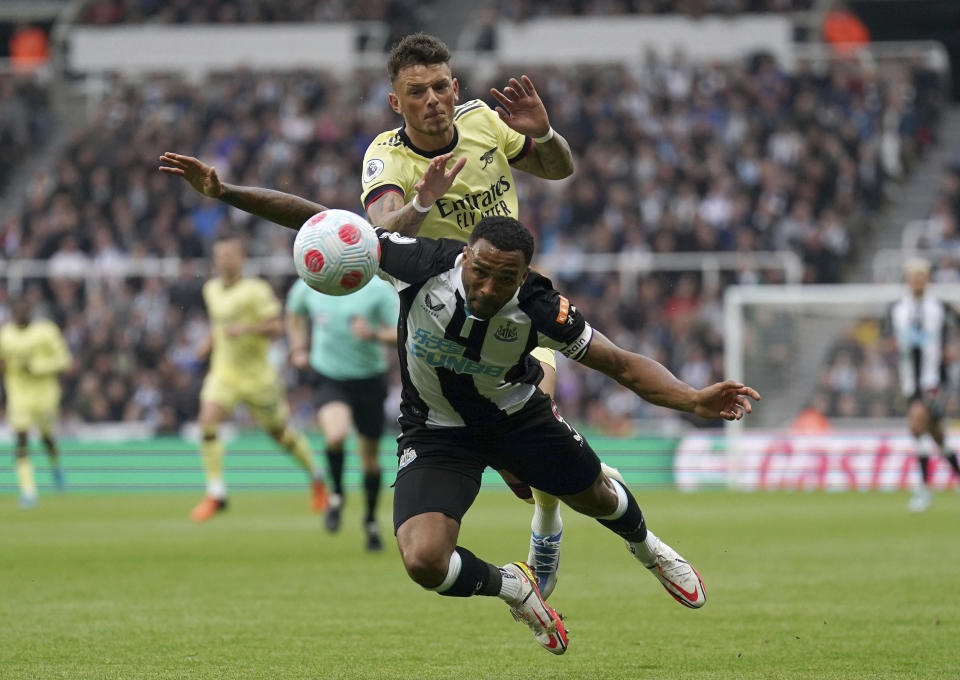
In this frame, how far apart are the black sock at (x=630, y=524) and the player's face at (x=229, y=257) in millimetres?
8776

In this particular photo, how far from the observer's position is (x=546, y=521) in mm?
8109

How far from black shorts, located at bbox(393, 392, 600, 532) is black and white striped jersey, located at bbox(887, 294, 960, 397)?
35.9ft

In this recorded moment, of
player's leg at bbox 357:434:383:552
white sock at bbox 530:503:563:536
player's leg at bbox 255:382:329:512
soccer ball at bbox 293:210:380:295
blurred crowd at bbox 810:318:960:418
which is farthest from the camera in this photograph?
blurred crowd at bbox 810:318:960:418

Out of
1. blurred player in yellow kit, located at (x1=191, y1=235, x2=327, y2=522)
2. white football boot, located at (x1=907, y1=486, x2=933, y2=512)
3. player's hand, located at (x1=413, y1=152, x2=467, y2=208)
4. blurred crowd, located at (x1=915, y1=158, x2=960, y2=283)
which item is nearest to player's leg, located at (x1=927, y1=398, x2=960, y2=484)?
white football boot, located at (x1=907, y1=486, x2=933, y2=512)

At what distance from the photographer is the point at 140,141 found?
28.4 metres

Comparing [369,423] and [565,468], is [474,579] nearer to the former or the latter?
[565,468]

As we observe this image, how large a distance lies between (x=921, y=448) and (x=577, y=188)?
10397 millimetres

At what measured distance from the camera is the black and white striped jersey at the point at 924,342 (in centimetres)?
1717

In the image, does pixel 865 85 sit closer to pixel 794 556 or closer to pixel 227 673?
pixel 794 556

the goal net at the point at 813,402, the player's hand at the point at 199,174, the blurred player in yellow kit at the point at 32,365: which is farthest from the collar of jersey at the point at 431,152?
the goal net at the point at 813,402

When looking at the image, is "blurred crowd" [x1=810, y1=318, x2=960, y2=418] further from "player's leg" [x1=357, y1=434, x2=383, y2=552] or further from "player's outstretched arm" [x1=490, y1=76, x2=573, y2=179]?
"player's outstretched arm" [x1=490, y1=76, x2=573, y2=179]

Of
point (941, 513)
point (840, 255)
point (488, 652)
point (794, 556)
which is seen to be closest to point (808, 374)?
point (840, 255)

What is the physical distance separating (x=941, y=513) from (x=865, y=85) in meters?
13.5

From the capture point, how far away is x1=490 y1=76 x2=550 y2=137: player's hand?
752cm
